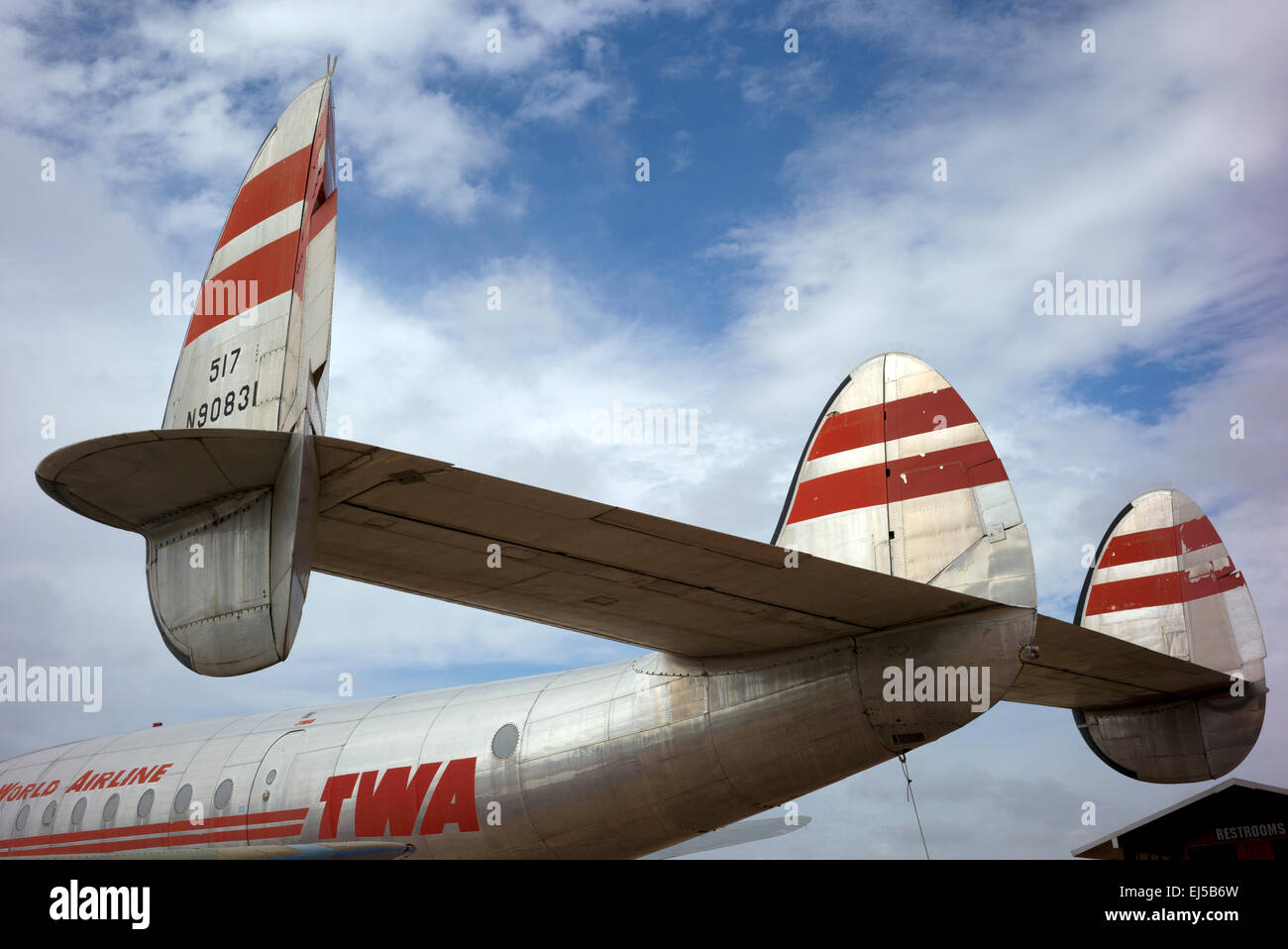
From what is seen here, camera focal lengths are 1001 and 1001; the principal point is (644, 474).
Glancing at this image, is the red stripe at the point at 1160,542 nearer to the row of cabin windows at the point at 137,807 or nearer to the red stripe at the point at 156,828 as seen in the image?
the red stripe at the point at 156,828

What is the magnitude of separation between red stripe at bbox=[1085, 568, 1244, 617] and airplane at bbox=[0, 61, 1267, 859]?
0.04 meters

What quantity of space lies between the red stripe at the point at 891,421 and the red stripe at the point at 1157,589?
239 inches

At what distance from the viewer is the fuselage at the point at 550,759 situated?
8156 millimetres

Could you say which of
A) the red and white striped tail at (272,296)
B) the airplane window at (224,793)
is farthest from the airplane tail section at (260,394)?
the airplane window at (224,793)

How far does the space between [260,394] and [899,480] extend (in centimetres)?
561

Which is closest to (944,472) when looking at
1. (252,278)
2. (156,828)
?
(252,278)

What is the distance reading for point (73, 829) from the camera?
12.5 metres

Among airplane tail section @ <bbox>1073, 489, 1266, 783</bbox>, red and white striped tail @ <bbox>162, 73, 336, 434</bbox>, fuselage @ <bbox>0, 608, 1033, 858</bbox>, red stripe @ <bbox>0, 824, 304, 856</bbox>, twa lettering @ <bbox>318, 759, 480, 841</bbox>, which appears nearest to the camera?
red and white striped tail @ <bbox>162, 73, 336, 434</bbox>

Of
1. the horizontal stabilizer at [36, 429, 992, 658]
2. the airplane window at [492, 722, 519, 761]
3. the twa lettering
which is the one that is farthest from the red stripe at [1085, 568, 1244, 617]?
the twa lettering

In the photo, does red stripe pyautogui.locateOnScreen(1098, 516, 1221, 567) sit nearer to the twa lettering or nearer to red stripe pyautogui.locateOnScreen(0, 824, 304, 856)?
the twa lettering

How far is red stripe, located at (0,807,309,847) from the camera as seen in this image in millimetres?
10609
